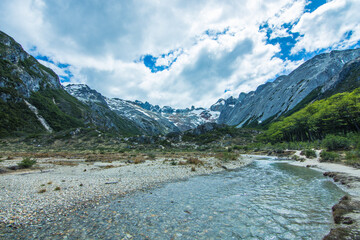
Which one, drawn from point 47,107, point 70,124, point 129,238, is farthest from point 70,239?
point 47,107

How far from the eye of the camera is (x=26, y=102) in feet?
468

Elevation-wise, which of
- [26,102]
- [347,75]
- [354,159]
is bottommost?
[354,159]

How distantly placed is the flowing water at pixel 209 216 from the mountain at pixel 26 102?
13276cm

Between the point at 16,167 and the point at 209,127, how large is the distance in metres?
126

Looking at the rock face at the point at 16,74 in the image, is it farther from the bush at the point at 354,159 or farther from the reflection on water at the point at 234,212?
the bush at the point at 354,159

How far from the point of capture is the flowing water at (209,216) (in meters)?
7.46

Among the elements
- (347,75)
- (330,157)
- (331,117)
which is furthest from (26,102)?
(347,75)

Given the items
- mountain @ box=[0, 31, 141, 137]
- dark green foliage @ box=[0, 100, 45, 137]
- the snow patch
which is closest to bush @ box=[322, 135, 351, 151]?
mountain @ box=[0, 31, 141, 137]

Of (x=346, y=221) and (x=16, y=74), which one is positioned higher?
(x=16, y=74)

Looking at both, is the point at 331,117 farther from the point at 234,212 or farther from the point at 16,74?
the point at 16,74

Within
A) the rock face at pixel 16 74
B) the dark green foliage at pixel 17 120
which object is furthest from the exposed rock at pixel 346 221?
the rock face at pixel 16 74

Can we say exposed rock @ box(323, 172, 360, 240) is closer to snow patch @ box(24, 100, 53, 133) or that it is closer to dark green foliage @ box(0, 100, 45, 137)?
dark green foliage @ box(0, 100, 45, 137)

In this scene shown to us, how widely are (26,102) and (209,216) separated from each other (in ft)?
625

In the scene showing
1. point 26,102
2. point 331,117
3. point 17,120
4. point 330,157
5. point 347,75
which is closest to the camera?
point 330,157
